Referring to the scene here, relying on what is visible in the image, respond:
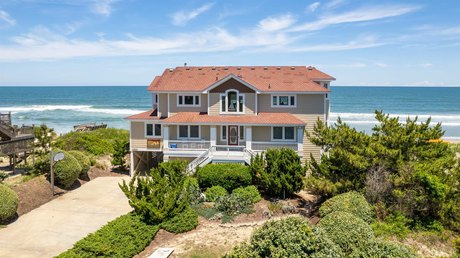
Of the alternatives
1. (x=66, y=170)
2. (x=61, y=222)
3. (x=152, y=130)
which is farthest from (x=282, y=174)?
(x=66, y=170)

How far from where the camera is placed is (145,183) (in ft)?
55.6

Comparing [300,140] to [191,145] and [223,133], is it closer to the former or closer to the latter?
[223,133]

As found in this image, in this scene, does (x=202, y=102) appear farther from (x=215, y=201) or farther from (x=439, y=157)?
(x=439, y=157)

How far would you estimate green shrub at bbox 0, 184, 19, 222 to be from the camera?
17000mm

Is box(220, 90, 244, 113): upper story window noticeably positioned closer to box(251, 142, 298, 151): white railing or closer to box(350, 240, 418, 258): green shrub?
box(251, 142, 298, 151): white railing

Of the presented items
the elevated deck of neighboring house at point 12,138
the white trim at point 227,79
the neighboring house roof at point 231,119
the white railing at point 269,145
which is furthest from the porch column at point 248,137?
the elevated deck of neighboring house at point 12,138

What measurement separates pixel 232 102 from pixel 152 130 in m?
6.51

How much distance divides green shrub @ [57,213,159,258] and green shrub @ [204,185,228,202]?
517 cm

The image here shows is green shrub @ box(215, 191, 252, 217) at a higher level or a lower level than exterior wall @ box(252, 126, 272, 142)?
lower

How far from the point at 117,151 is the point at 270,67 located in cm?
1414

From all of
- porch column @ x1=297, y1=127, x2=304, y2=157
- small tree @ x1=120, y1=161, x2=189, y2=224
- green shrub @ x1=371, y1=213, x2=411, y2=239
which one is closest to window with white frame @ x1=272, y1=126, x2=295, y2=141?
porch column @ x1=297, y1=127, x2=304, y2=157

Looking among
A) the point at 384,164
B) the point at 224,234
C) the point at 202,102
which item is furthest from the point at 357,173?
the point at 202,102

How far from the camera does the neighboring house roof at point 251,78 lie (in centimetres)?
2783

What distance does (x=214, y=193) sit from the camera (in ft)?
68.7
